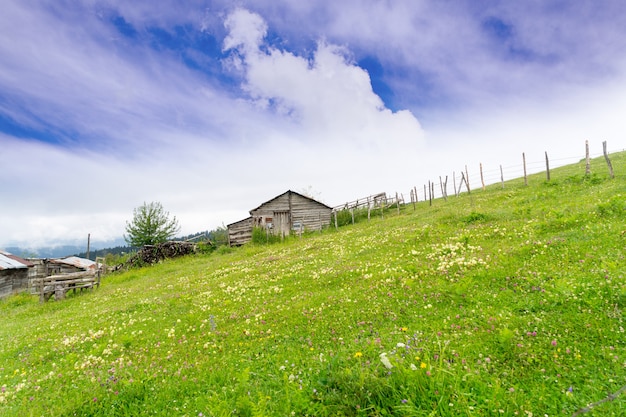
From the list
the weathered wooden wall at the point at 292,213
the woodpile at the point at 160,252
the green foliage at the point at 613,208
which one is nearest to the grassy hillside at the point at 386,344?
the green foliage at the point at 613,208

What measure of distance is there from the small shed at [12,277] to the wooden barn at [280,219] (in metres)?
29.2

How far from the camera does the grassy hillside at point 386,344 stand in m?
4.40

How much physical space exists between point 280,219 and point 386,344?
145 feet

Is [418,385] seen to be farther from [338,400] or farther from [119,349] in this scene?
[119,349]

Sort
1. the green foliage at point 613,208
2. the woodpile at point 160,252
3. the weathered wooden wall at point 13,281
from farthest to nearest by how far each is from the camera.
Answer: the woodpile at point 160,252 < the weathered wooden wall at point 13,281 < the green foliage at point 613,208

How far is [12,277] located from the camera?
41906 mm

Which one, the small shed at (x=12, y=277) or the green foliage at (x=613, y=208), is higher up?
the green foliage at (x=613, y=208)

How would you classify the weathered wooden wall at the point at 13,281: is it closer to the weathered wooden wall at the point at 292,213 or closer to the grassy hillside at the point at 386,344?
the weathered wooden wall at the point at 292,213

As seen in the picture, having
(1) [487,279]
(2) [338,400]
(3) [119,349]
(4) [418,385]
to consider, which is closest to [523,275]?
(1) [487,279]

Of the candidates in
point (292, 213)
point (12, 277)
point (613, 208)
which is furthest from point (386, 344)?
point (12, 277)

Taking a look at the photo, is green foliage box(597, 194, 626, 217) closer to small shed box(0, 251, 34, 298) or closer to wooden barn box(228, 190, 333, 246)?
wooden barn box(228, 190, 333, 246)

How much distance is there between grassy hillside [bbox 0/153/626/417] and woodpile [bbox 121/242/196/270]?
118 ft

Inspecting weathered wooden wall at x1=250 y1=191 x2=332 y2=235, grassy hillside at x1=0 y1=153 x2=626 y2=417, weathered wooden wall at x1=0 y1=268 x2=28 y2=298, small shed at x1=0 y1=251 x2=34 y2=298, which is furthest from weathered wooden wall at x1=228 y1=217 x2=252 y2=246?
grassy hillside at x1=0 y1=153 x2=626 y2=417

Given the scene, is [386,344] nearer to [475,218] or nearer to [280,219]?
[475,218]
